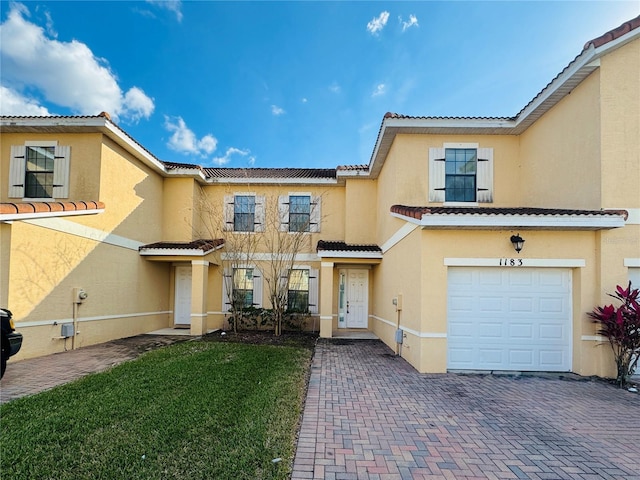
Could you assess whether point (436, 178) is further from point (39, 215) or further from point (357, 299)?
point (39, 215)

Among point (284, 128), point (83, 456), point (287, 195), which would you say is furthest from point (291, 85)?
point (83, 456)

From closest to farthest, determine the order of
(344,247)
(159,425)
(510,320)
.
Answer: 1. (159,425)
2. (510,320)
3. (344,247)

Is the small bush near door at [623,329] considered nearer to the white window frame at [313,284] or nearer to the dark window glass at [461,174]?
the dark window glass at [461,174]

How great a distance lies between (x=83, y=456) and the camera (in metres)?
3.38

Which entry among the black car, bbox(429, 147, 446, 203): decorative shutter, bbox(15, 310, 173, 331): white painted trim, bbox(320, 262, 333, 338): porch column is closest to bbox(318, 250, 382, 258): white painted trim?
bbox(320, 262, 333, 338): porch column

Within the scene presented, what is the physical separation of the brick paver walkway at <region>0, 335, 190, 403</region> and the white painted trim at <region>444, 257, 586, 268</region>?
26.5 feet

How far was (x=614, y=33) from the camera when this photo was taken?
6.62 meters

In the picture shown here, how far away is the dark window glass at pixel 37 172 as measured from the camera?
970 cm

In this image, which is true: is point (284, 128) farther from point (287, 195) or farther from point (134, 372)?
point (134, 372)

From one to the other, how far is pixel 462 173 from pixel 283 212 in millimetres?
6900

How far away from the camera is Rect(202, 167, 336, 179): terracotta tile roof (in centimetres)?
1331

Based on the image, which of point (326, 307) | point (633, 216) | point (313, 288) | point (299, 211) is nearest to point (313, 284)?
point (313, 288)

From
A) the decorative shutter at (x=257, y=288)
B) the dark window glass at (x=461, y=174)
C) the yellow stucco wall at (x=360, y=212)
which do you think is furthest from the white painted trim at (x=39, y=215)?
the dark window glass at (x=461, y=174)

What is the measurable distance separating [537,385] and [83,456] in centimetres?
727
